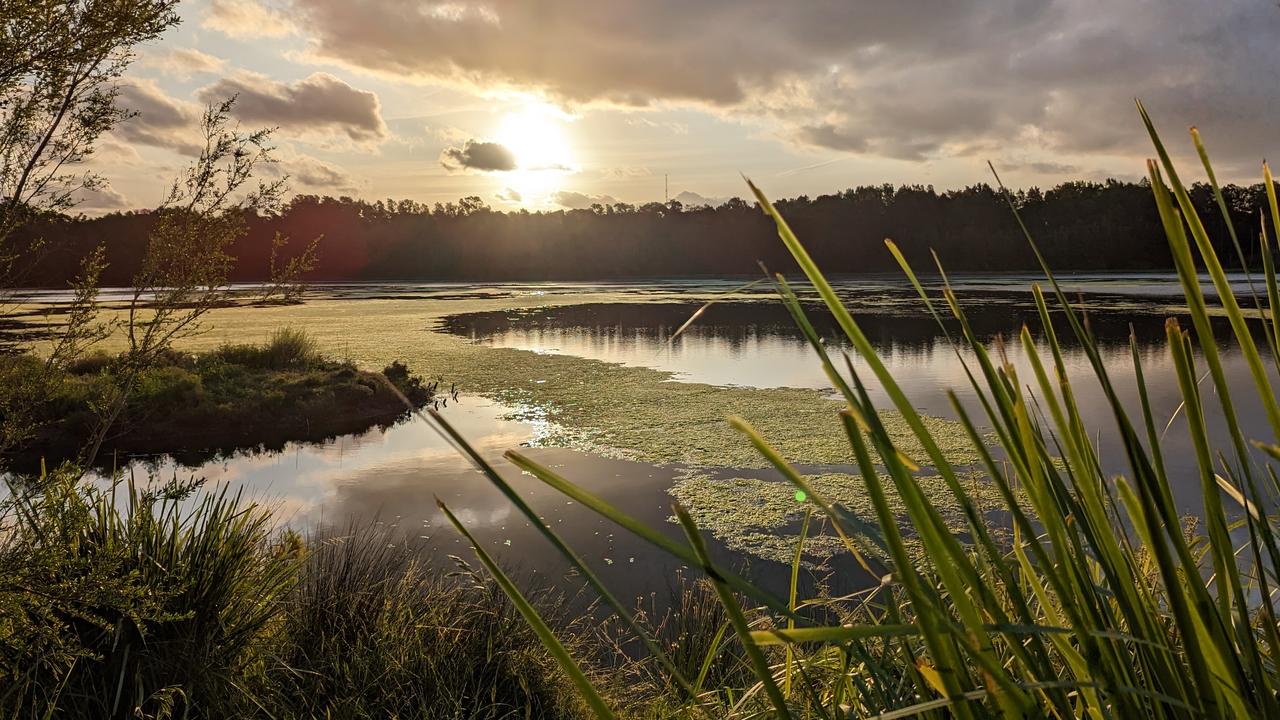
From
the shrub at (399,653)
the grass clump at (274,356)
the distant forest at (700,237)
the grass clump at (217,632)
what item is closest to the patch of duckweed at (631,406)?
the grass clump at (274,356)

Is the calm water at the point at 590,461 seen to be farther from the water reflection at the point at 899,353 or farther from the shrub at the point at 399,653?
the shrub at the point at 399,653

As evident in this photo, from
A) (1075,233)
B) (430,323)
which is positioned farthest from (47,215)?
(1075,233)

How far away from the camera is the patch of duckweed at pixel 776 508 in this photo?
564 cm

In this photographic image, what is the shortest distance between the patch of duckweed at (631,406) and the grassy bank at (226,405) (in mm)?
1016

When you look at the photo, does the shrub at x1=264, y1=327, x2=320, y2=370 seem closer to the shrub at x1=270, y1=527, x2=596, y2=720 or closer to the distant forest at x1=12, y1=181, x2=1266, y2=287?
the shrub at x1=270, y1=527, x2=596, y2=720

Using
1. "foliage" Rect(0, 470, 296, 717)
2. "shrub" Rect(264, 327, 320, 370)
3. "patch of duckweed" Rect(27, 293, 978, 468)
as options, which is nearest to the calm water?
"patch of duckweed" Rect(27, 293, 978, 468)

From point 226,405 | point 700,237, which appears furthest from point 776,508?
point 700,237

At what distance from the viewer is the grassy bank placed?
362 inches

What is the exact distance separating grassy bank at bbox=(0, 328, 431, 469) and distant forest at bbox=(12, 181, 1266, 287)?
43.3 meters

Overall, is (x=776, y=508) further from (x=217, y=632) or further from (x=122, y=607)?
(x=122, y=607)

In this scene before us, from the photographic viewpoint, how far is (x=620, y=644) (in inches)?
167

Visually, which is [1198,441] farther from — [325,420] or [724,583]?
[325,420]

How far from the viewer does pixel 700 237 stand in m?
70.2

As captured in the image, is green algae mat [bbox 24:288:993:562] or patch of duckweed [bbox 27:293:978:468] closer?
green algae mat [bbox 24:288:993:562]
